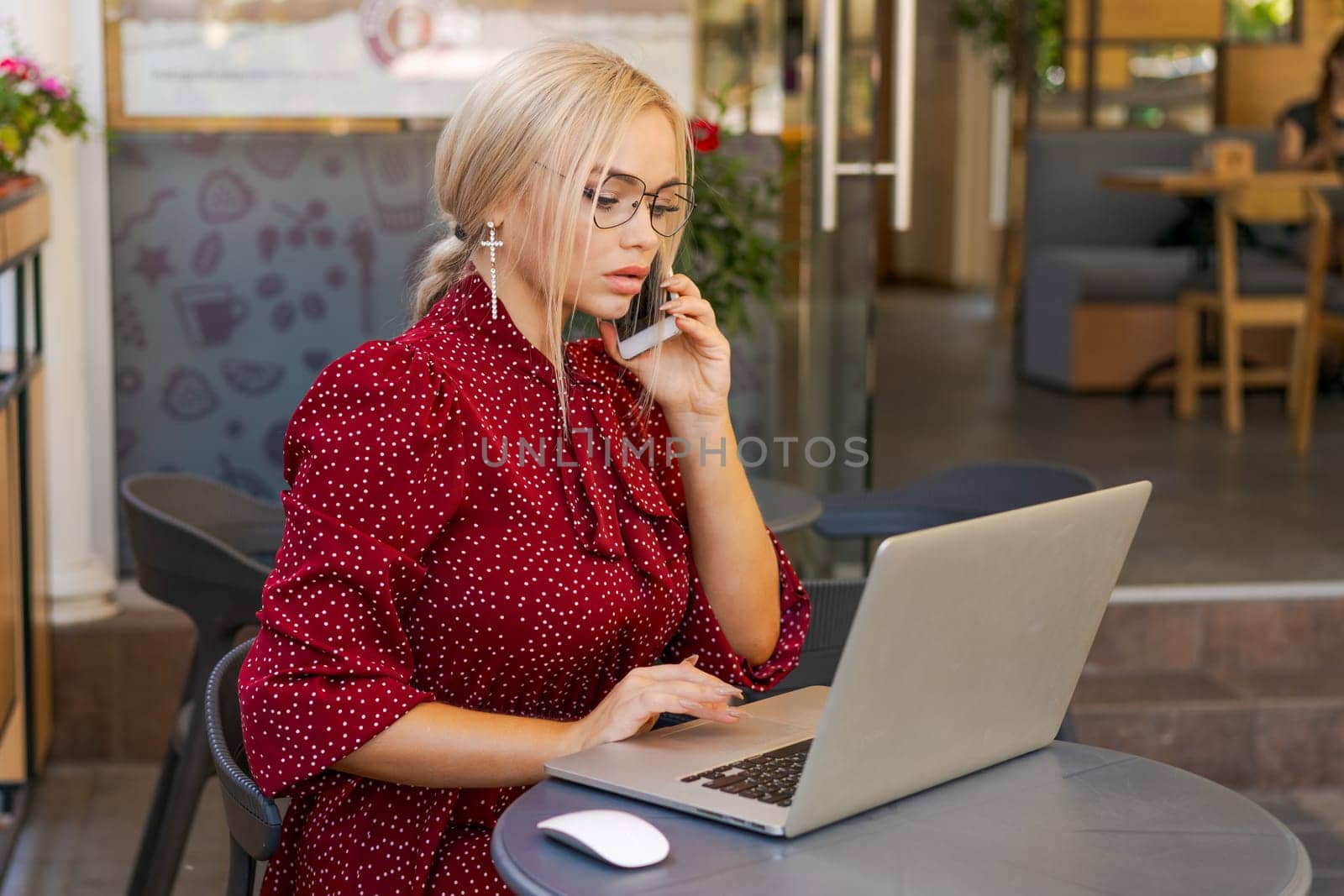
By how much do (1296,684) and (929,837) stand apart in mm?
2692

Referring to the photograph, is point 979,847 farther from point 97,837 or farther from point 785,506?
point 97,837

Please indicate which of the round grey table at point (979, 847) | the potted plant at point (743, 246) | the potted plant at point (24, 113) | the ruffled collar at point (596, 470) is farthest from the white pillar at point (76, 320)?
the round grey table at point (979, 847)

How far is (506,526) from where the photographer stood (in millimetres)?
1444

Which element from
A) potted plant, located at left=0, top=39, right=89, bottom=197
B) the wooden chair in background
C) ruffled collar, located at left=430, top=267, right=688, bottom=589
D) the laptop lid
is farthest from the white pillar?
the wooden chair in background

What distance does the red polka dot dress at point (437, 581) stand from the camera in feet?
4.31

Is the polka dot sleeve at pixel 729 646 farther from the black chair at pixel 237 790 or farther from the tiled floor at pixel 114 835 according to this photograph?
the tiled floor at pixel 114 835

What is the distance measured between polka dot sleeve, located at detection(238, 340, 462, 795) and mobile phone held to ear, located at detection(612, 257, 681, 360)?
275 millimetres

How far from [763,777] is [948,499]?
1.52m

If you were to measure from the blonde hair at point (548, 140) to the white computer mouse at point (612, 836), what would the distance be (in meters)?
0.50

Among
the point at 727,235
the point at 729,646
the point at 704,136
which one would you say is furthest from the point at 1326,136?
the point at 729,646

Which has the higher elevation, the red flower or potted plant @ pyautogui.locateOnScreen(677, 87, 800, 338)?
the red flower

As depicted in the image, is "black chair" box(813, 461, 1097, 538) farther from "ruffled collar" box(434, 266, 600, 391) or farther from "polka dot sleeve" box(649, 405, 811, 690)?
"ruffled collar" box(434, 266, 600, 391)

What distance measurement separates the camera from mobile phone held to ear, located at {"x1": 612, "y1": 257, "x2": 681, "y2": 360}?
1.62 meters

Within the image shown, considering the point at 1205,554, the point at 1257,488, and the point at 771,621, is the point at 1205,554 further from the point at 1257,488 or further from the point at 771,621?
the point at 771,621
